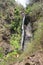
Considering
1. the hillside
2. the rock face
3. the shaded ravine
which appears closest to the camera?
the rock face

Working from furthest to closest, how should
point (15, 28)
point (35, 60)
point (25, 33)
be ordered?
point (15, 28)
point (25, 33)
point (35, 60)

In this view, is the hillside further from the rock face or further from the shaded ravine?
the rock face

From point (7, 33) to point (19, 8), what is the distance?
350cm

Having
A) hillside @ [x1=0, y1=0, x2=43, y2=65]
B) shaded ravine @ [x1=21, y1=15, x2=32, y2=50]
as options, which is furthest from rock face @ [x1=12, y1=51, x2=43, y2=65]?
shaded ravine @ [x1=21, y1=15, x2=32, y2=50]

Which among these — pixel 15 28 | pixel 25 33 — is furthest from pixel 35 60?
pixel 15 28

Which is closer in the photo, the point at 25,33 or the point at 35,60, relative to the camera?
the point at 35,60

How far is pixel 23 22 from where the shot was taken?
56.0ft

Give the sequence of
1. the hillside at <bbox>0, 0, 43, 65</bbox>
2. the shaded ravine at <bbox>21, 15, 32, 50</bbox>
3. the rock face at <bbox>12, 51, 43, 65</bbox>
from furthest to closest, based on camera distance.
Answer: the shaded ravine at <bbox>21, 15, 32, 50</bbox>, the hillside at <bbox>0, 0, 43, 65</bbox>, the rock face at <bbox>12, 51, 43, 65</bbox>

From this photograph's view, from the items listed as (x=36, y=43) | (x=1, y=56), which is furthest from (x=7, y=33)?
(x=36, y=43)

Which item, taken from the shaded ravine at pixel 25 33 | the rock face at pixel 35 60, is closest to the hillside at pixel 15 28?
the shaded ravine at pixel 25 33

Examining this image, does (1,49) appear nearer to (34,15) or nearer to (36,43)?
(34,15)

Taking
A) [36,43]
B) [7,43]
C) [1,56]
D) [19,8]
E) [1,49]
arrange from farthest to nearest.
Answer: [19,8], [7,43], [1,49], [1,56], [36,43]

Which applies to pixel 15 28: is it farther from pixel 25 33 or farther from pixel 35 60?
pixel 35 60

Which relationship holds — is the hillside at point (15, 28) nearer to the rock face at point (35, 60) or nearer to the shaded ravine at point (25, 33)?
the shaded ravine at point (25, 33)
